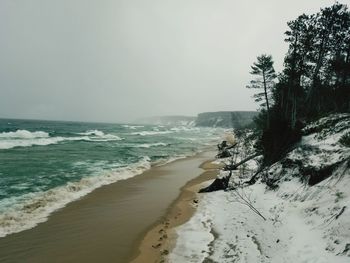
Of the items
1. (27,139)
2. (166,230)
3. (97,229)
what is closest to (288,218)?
(166,230)

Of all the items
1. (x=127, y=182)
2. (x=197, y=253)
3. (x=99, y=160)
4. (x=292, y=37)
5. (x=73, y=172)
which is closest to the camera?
(x=197, y=253)

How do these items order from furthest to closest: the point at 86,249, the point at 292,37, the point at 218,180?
the point at 292,37 → the point at 218,180 → the point at 86,249

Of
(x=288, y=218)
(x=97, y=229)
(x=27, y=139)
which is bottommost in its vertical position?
(x=97, y=229)

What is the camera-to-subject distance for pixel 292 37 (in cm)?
2342

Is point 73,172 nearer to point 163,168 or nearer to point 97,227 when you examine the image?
point 163,168

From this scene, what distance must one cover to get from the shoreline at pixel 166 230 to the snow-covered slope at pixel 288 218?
1.07ft

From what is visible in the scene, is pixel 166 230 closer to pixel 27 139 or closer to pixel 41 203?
pixel 41 203

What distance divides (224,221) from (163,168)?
15.7 metres

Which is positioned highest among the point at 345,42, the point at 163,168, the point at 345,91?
the point at 345,42

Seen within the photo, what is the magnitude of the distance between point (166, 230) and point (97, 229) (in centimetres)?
240

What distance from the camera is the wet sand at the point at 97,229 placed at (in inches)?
347

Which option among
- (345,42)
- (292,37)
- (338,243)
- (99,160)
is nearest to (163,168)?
(99,160)

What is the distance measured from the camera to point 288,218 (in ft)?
31.3

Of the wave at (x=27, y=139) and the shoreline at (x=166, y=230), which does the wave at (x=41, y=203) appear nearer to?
the shoreline at (x=166, y=230)
